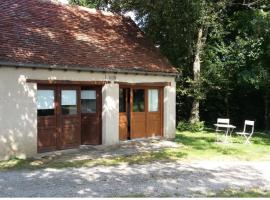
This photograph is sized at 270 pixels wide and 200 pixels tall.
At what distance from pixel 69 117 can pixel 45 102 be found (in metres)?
1.20

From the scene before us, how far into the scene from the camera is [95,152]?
1549 centimetres

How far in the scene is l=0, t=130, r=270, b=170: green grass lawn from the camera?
13.0 m

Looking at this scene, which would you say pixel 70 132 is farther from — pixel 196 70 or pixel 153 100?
pixel 196 70

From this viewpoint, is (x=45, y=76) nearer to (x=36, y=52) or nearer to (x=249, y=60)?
(x=36, y=52)

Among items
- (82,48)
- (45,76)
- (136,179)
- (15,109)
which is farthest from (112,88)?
(136,179)

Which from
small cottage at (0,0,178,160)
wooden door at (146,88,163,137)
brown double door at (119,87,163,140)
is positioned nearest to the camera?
small cottage at (0,0,178,160)

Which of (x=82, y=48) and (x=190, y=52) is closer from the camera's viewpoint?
(x=82, y=48)

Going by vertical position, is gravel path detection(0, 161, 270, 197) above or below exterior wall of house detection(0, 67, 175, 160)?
below

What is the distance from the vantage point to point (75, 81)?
15.8m

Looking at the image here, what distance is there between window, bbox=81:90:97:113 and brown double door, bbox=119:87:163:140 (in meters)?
1.50

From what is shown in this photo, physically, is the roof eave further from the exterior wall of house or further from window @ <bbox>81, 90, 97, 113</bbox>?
window @ <bbox>81, 90, 97, 113</bbox>

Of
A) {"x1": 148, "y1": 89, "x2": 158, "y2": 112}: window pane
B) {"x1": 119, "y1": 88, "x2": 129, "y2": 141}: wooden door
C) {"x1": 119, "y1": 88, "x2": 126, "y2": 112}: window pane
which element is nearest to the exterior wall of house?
{"x1": 119, "y1": 88, "x2": 126, "y2": 112}: window pane

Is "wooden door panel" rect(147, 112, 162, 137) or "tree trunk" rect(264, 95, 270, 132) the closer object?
"wooden door panel" rect(147, 112, 162, 137)

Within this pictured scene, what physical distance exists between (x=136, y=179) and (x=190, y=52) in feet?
46.7
